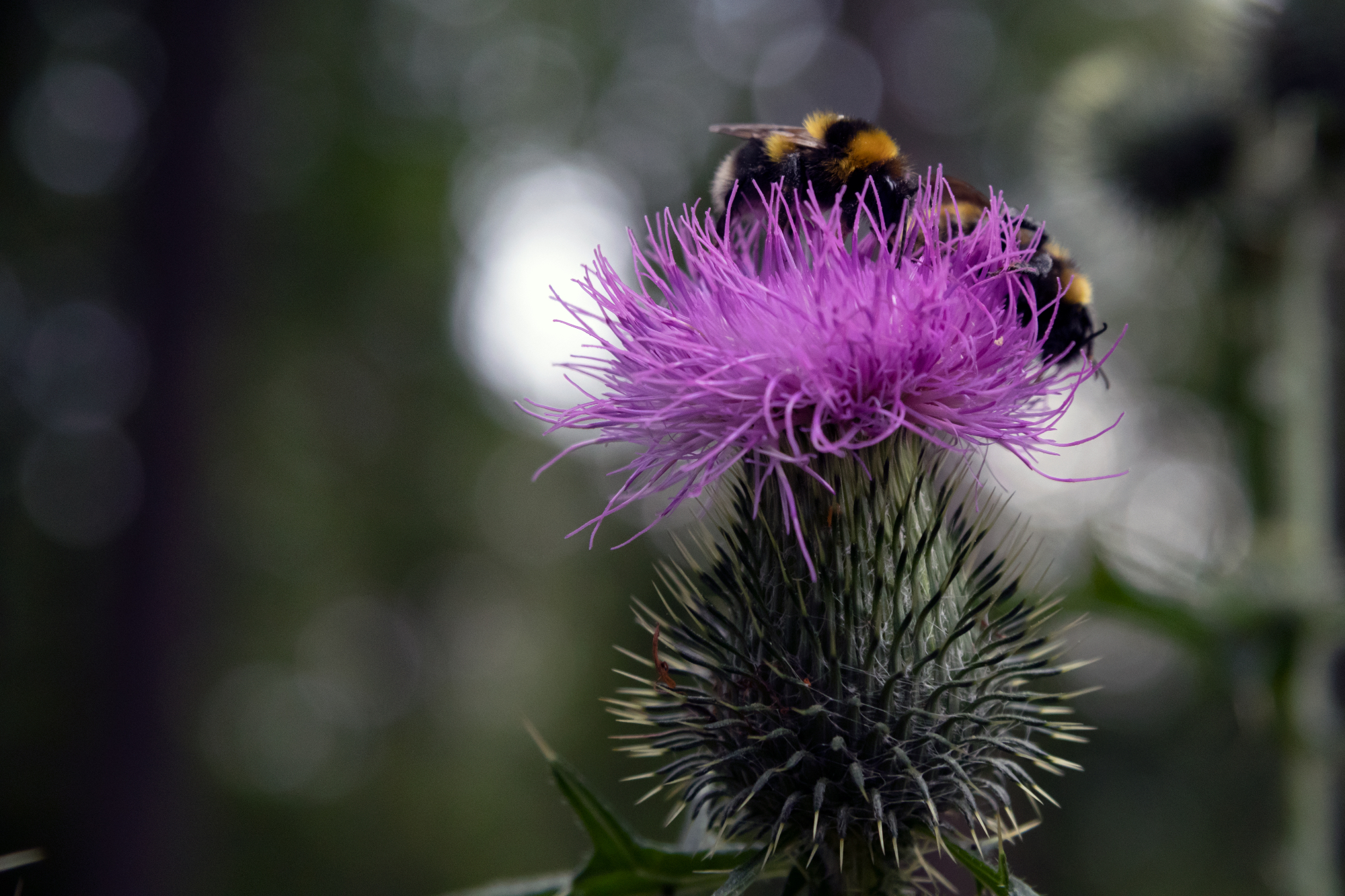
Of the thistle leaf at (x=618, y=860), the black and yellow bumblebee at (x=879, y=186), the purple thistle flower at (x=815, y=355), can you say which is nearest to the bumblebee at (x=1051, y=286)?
the black and yellow bumblebee at (x=879, y=186)

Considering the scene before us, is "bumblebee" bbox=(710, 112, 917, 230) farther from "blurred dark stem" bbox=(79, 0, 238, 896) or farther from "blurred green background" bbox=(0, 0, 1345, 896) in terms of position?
"blurred dark stem" bbox=(79, 0, 238, 896)

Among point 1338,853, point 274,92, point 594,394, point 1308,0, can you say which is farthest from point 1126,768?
point 274,92

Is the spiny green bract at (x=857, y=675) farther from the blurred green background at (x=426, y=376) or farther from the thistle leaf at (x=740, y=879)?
the blurred green background at (x=426, y=376)

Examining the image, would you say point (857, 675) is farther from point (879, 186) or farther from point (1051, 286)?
point (879, 186)

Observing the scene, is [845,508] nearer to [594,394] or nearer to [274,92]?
[594,394]

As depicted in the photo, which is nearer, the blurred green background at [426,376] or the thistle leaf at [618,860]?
the thistle leaf at [618,860]

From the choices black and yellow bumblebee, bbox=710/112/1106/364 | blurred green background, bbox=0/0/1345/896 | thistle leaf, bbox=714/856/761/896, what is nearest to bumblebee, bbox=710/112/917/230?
black and yellow bumblebee, bbox=710/112/1106/364
